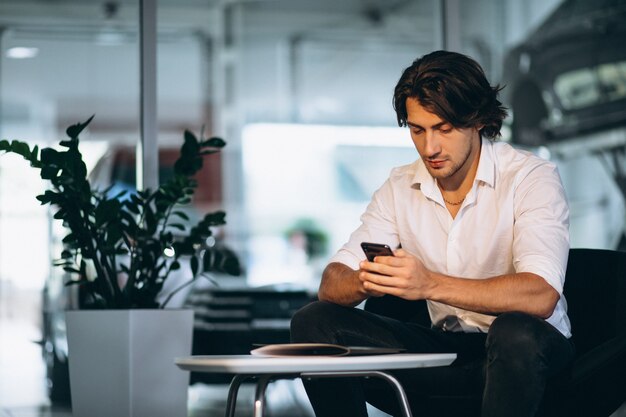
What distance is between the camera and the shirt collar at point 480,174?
82.8 inches

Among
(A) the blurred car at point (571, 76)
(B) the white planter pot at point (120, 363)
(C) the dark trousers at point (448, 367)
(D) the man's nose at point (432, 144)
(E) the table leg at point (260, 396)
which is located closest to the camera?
(E) the table leg at point (260, 396)

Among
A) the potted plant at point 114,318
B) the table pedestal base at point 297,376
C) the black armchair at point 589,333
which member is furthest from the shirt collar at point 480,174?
the potted plant at point 114,318

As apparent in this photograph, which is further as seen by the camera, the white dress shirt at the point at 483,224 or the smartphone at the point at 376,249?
the white dress shirt at the point at 483,224

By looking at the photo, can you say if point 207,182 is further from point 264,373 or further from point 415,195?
point 264,373

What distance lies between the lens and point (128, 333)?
108 inches

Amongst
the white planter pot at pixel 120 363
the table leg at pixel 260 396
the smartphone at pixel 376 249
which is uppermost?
the smartphone at pixel 376 249

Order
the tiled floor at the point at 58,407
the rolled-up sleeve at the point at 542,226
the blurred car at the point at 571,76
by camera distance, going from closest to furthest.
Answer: the rolled-up sleeve at the point at 542,226 < the tiled floor at the point at 58,407 < the blurred car at the point at 571,76

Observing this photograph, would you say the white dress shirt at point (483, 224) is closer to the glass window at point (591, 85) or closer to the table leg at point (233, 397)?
the table leg at point (233, 397)

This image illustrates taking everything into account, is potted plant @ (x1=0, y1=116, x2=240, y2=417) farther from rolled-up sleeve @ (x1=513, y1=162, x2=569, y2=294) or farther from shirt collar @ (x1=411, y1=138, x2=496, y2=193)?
rolled-up sleeve @ (x1=513, y1=162, x2=569, y2=294)

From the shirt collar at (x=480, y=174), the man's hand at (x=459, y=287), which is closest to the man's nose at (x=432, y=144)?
the shirt collar at (x=480, y=174)

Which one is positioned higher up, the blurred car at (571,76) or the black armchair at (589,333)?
the blurred car at (571,76)

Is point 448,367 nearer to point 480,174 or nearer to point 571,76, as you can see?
point 480,174

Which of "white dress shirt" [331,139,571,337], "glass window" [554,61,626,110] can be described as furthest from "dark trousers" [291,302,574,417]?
"glass window" [554,61,626,110]

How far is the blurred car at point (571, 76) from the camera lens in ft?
23.6
